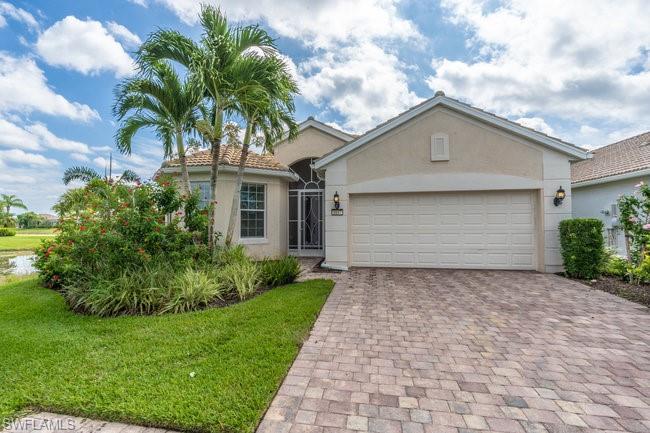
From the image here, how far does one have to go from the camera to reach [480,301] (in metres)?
6.03

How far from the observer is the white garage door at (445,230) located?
9.16 metres

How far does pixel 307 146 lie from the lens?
46.1 ft

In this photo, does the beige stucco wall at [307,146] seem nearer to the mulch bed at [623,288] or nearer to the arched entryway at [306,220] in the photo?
the arched entryway at [306,220]

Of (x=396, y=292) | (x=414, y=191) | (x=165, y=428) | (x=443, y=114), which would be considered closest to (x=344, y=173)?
(x=414, y=191)

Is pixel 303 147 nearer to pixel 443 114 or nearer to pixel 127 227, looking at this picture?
pixel 443 114

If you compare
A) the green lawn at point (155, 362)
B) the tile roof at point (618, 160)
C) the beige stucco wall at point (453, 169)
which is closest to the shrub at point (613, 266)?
the beige stucco wall at point (453, 169)

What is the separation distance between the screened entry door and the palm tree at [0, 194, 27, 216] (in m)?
50.8

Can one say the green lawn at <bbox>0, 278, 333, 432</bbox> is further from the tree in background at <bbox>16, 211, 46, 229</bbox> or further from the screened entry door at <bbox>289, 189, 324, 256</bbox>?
the tree in background at <bbox>16, 211, 46, 229</bbox>

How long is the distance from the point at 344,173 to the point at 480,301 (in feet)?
18.6

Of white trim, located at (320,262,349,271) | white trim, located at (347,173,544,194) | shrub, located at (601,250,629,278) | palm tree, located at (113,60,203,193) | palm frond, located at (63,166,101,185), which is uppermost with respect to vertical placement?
palm tree, located at (113,60,203,193)

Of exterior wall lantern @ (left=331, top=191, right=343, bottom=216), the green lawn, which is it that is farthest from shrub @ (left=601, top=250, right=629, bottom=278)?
the green lawn

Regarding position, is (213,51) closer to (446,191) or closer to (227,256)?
(227,256)

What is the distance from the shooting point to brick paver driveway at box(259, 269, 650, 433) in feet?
8.24

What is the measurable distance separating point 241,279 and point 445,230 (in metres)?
6.76
